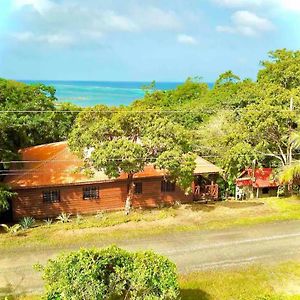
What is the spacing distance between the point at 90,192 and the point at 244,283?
12.1 meters

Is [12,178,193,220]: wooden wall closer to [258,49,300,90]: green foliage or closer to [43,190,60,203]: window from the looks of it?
[43,190,60,203]: window

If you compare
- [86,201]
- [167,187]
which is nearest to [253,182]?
[167,187]

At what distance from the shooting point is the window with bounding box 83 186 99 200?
2459 cm

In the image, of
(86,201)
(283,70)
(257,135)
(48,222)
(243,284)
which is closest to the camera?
(243,284)

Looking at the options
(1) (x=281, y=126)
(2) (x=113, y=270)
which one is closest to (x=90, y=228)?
(2) (x=113, y=270)

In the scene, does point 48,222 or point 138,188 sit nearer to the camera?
point 48,222

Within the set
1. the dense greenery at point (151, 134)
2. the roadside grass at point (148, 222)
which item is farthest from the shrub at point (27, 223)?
the dense greenery at point (151, 134)

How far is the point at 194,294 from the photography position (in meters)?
14.7

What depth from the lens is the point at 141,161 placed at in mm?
21688

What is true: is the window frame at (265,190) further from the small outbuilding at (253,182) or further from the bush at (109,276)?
the bush at (109,276)

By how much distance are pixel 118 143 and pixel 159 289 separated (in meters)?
11.4

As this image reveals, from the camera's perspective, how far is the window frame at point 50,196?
78.1 ft

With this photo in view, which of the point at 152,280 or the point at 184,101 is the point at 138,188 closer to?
the point at 152,280

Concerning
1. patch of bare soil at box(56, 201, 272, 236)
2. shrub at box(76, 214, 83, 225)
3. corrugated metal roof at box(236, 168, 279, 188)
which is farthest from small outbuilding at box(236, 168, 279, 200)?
shrub at box(76, 214, 83, 225)
